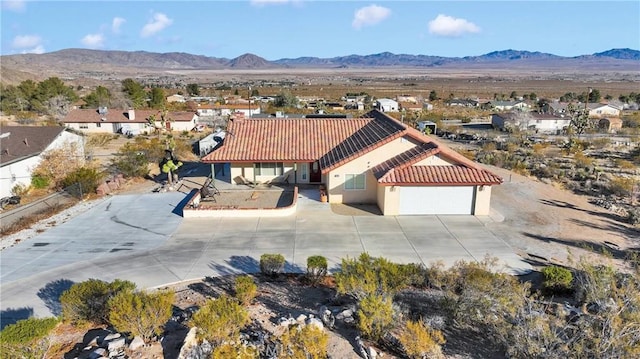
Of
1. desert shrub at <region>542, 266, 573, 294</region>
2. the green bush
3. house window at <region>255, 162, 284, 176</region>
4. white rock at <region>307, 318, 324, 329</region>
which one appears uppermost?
house window at <region>255, 162, 284, 176</region>

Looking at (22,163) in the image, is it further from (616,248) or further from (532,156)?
(532,156)

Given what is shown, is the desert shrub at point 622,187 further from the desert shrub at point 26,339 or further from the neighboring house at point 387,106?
the neighboring house at point 387,106

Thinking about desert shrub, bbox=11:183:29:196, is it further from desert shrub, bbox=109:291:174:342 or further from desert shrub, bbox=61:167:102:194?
desert shrub, bbox=109:291:174:342

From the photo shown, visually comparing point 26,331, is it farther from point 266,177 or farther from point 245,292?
point 266,177

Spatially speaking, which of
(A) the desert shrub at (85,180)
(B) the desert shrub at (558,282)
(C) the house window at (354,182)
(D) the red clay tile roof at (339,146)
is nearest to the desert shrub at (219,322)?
(B) the desert shrub at (558,282)

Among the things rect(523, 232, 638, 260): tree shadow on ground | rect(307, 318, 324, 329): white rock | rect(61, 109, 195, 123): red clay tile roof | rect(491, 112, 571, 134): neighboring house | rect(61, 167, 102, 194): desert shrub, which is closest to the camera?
rect(307, 318, 324, 329): white rock

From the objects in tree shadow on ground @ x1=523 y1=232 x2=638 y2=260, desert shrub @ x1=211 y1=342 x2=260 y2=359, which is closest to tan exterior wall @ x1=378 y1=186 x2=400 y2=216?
tree shadow on ground @ x1=523 y1=232 x2=638 y2=260

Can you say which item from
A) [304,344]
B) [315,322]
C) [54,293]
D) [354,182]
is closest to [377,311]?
[315,322]
